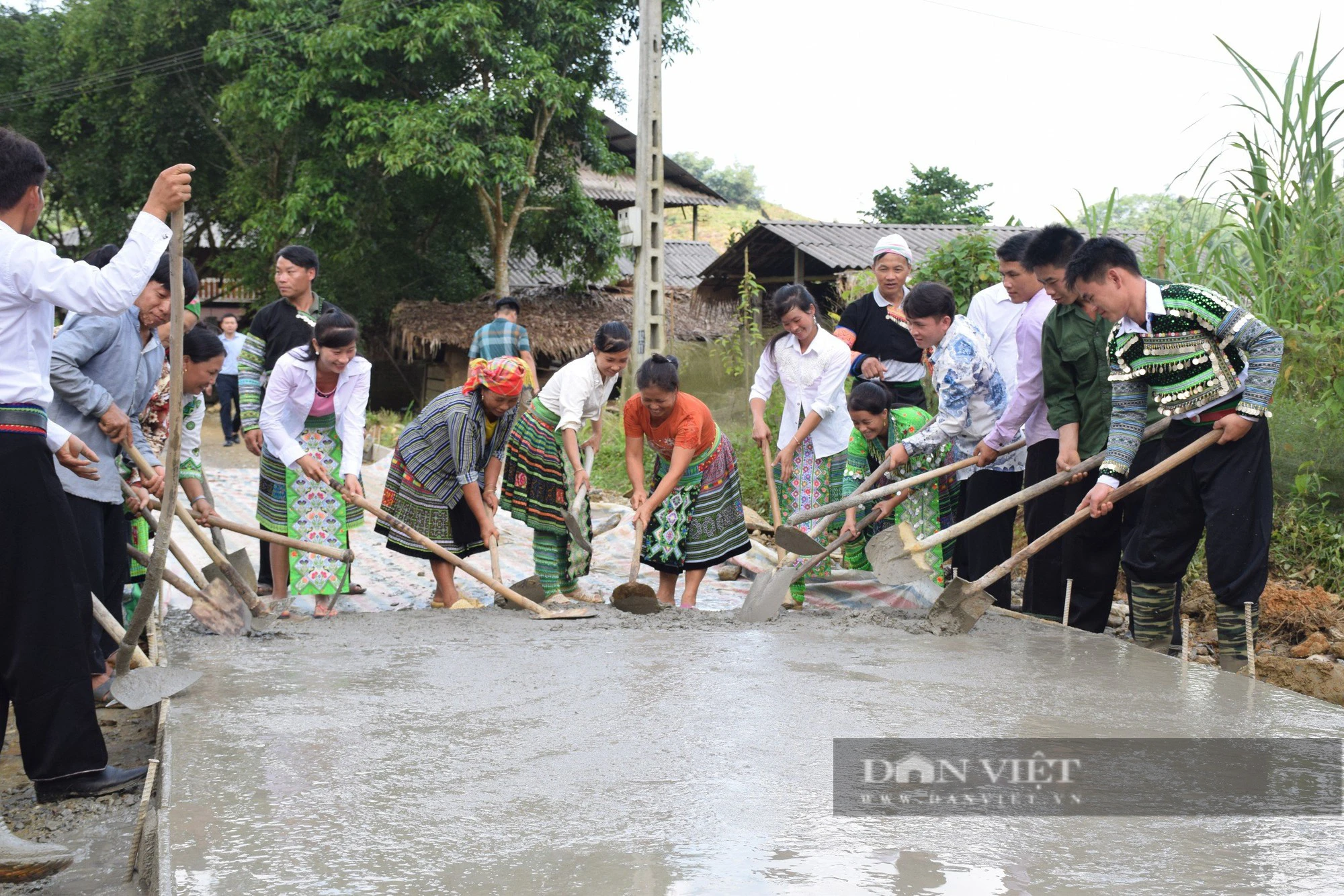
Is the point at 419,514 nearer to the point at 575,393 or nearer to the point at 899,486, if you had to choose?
the point at 575,393

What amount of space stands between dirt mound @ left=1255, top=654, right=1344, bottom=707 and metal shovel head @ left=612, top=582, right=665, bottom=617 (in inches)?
91.0

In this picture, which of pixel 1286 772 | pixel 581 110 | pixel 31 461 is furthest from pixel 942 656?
pixel 581 110

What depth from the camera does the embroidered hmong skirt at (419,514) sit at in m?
5.27

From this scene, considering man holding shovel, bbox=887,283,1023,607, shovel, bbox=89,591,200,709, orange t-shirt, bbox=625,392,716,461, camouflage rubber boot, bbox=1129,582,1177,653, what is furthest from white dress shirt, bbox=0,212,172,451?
camouflage rubber boot, bbox=1129,582,1177,653

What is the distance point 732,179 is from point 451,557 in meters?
71.6

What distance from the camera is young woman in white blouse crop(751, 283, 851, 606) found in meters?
5.41

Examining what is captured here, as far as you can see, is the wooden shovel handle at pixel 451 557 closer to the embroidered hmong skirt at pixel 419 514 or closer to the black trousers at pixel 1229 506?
the embroidered hmong skirt at pixel 419 514

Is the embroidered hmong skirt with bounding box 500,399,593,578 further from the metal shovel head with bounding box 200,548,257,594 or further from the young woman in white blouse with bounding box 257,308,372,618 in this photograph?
the metal shovel head with bounding box 200,548,257,594

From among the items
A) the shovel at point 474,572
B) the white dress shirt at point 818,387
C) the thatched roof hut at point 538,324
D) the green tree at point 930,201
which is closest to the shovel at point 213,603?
the shovel at point 474,572

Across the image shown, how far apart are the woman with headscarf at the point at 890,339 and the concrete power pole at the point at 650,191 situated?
21.5ft

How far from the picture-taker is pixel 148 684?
3.26 m

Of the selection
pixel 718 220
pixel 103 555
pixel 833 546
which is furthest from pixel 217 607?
pixel 718 220

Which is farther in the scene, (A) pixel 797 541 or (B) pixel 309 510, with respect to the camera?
(B) pixel 309 510

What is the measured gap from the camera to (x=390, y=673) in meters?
3.67
